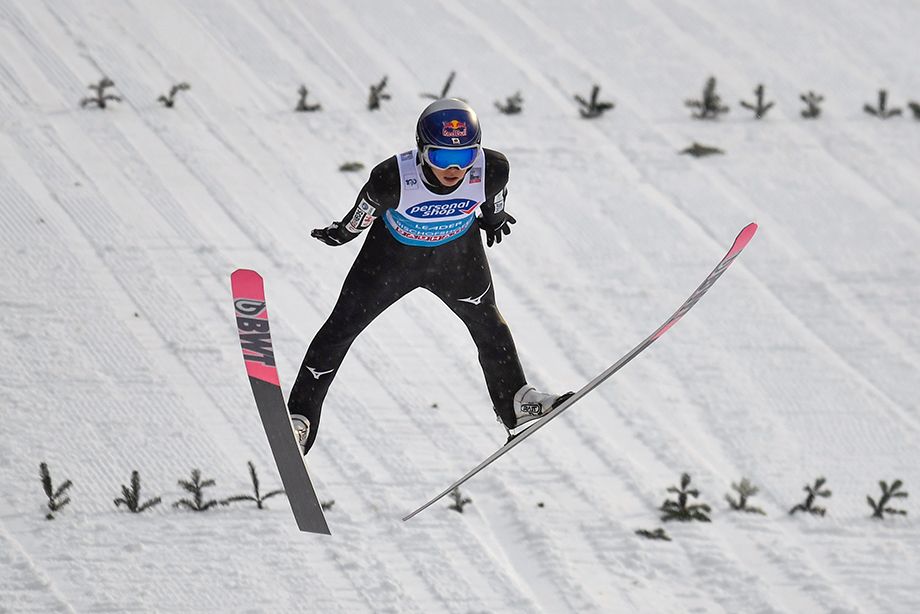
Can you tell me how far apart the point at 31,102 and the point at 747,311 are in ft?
18.9

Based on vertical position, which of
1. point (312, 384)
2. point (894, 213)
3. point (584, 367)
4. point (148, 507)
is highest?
point (894, 213)

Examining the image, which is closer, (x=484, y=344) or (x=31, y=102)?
(x=484, y=344)

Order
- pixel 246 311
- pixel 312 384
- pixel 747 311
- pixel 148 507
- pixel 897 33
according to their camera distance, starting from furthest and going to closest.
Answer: pixel 897 33 < pixel 747 311 < pixel 148 507 < pixel 312 384 < pixel 246 311

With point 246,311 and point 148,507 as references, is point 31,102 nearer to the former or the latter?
point 148,507

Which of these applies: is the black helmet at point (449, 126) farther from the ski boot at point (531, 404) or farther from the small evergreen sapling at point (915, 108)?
the small evergreen sapling at point (915, 108)

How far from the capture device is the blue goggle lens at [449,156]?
522cm

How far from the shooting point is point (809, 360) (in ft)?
28.5

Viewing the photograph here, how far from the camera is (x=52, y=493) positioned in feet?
22.5

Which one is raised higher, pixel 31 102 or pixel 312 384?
pixel 31 102

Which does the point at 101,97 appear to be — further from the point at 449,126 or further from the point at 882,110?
the point at 882,110

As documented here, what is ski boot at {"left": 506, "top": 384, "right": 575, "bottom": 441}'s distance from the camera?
5.80 meters

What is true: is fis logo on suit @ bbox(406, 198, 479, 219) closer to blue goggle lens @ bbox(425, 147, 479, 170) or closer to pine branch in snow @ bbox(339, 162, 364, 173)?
blue goggle lens @ bbox(425, 147, 479, 170)

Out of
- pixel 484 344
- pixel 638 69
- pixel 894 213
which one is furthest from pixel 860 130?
pixel 484 344

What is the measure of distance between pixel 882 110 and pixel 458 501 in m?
6.26
